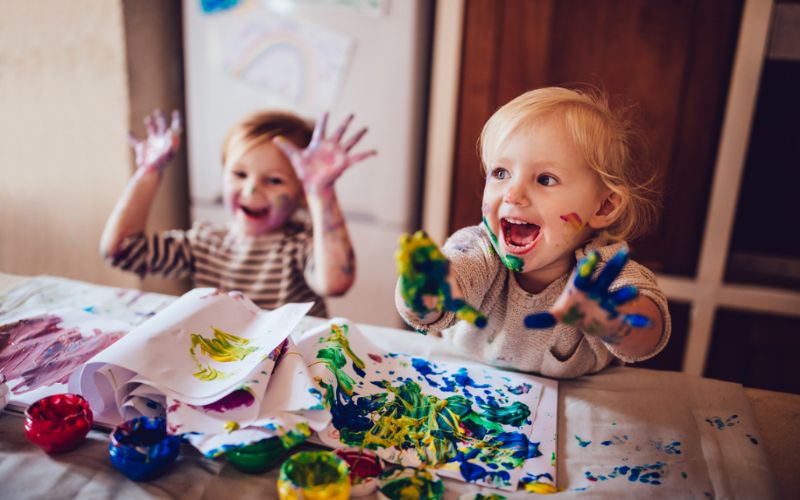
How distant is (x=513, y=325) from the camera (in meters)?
0.85

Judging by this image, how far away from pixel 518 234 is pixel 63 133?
1.72 meters

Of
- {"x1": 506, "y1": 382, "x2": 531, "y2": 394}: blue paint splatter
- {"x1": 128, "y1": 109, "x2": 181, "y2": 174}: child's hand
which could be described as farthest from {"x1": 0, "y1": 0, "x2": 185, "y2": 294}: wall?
{"x1": 506, "y1": 382, "x2": 531, "y2": 394}: blue paint splatter

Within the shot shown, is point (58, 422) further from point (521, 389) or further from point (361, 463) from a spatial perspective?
point (521, 389)

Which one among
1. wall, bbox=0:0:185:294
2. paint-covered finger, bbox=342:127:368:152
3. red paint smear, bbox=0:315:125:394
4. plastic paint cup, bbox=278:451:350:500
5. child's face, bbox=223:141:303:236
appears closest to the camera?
plastic paint cup, bbox=278:451:350:500

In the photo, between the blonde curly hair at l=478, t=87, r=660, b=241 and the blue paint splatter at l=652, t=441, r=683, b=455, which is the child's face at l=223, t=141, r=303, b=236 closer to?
the blonde curly hair at l=478, t=87, r=660, b=241

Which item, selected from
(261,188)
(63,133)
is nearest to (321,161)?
(261,188)

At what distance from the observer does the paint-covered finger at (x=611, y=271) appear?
1.93ft

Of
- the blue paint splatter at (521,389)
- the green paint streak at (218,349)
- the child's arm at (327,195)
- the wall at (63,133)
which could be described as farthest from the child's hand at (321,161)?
the wall at (63,133)

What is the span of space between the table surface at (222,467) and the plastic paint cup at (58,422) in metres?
0.01

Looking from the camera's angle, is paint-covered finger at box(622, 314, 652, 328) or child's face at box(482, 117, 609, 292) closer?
paint-covered finger at box(622, 314, 652, 328)

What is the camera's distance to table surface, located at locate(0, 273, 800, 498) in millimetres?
590

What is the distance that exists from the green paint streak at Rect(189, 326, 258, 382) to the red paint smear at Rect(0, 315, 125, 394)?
0.55 ft

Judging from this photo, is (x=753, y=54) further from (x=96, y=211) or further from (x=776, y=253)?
(x=96, y=211)

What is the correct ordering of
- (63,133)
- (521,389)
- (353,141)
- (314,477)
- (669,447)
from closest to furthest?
(314,477) → (669,447) → (521,389) → (353,141) → (63,133)
